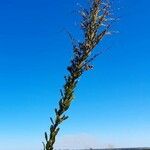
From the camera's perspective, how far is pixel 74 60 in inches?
380

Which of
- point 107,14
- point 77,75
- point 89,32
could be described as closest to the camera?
point 77,75

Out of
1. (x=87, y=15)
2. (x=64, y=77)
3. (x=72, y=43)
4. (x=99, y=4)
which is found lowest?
(x=64, y=77)

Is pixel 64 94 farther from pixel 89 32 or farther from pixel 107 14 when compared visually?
pixel 107 14

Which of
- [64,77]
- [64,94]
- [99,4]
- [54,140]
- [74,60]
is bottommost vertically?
[54,140]

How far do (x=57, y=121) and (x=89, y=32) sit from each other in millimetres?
3971

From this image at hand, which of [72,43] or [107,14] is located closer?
[72,43]

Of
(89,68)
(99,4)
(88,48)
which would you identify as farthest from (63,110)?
(99,4)

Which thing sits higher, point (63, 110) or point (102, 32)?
point (102, 32)

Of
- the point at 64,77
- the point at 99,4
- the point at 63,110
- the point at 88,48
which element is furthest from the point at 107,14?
the point at 63,110

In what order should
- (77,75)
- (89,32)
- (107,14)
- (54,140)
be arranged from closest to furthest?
1. (54,140)
2. (77,75)
3. (89,32)
4. (107,14)

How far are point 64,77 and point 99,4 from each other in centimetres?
412

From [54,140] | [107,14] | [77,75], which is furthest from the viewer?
[107,14]

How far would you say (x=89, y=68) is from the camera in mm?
9570

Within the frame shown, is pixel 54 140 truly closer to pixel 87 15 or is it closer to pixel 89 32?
pixel 89 32
